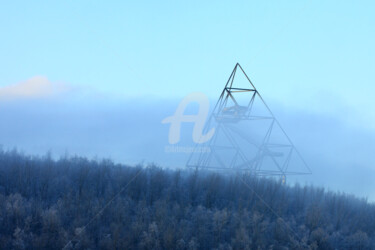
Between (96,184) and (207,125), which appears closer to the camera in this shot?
(96,184)

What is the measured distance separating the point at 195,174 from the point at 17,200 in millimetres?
7526

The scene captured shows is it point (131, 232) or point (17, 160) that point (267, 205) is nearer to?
point (131, 232)

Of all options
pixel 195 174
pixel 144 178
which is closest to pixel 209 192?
pixel 195 174

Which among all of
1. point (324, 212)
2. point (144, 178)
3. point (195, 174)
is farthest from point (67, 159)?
point (324, 212)

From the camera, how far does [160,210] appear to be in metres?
14.3

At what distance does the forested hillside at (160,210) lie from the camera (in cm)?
1273

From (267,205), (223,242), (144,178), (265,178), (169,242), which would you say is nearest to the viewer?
(169,242)

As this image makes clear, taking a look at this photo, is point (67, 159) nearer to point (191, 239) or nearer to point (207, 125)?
point (207, 125)

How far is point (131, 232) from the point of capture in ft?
42.5

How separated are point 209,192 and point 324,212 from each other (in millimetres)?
4822

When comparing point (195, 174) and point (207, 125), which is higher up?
point (207, 125)

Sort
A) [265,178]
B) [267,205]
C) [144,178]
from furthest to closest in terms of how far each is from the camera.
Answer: [265,178] → [144,178] → [267,205]

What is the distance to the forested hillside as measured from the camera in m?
12.7

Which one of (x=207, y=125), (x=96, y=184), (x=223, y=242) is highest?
(x=207, y=125)
